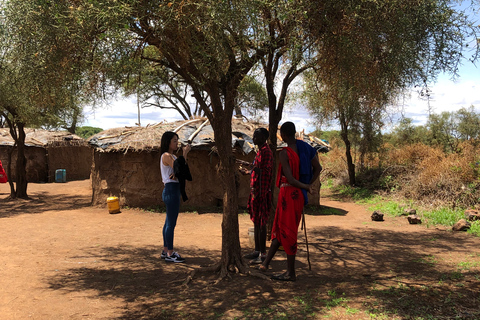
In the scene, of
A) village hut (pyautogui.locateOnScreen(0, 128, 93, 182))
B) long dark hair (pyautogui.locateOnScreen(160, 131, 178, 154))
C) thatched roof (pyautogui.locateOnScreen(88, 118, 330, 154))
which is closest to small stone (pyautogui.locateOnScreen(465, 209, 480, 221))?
thatched roof (pyautogui.locateOnScreen(88, 118, 330, 154))

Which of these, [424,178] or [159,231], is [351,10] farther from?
[424,178]

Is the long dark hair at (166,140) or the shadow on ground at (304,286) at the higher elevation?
the long dark hair at (166,140)

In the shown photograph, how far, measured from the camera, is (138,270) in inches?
212

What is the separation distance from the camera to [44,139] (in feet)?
67.9

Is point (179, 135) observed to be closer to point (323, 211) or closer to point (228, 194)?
point (323, 211)

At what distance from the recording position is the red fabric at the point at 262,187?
219 inches

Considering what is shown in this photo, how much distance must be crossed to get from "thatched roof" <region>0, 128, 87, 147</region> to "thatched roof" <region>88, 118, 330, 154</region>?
941cm

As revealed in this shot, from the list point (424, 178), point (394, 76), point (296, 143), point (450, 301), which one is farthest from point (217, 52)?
point (424, 178)

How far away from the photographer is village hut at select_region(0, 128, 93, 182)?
1984cm

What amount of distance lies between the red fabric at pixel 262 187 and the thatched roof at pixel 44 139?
684 inches

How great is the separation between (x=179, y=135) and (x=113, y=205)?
285 cm

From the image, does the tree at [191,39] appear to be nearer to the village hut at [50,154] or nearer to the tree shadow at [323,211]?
the tree shadow at [323,211]

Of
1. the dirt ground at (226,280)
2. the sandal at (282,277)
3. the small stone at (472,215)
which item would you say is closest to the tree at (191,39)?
the sandal at (282,277)

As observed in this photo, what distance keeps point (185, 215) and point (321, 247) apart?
5194 millimetres
